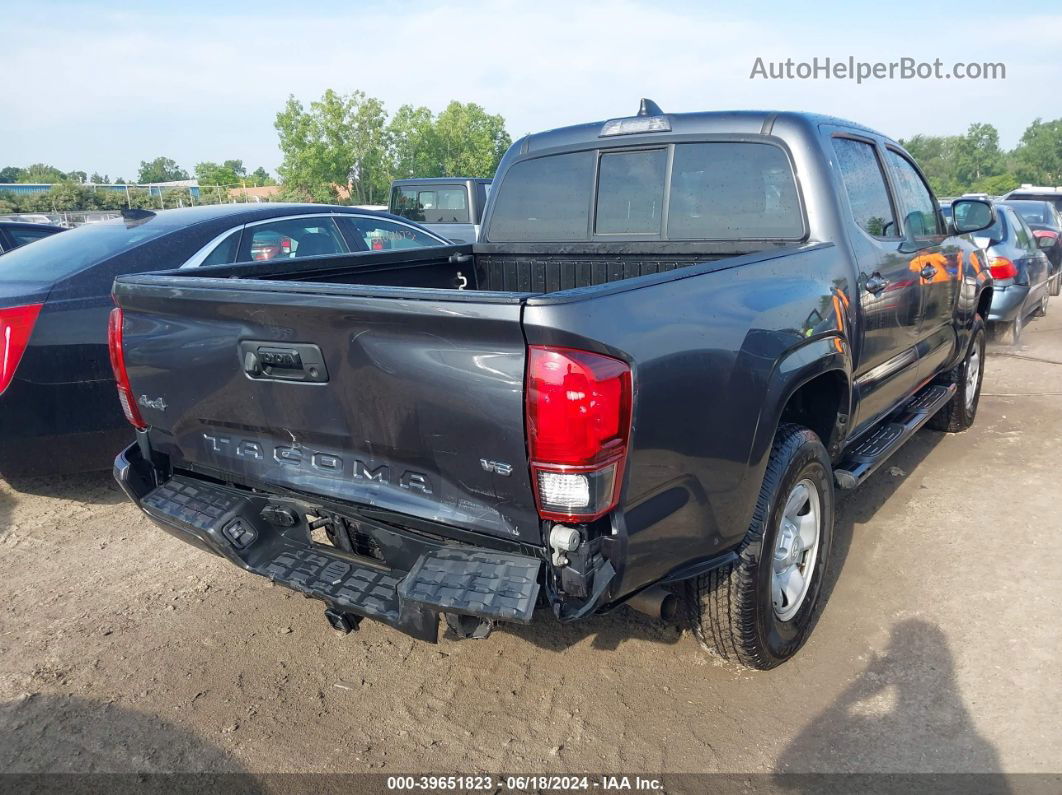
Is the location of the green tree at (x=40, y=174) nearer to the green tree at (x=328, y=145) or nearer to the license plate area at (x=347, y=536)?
the green tree at (x=328, y=145)

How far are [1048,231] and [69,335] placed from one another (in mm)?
13113

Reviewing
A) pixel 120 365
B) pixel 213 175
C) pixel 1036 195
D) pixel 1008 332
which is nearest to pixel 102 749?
pixel 120 365

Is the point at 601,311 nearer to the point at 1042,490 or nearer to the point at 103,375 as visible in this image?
the point at 103,375

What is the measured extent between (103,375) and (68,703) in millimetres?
1971

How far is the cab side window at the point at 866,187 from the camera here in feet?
11.8

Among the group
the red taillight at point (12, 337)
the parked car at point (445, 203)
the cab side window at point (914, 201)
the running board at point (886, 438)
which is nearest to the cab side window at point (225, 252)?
the red taillight at point (12, 337)

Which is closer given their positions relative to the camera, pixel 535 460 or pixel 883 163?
pixel 535 460

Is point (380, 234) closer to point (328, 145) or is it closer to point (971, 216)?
point (971, 216)

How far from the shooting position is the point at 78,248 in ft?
15.3

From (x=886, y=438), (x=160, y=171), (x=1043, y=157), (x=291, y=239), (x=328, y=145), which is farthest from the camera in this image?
(x=160, y=171)

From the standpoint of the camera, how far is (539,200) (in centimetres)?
423

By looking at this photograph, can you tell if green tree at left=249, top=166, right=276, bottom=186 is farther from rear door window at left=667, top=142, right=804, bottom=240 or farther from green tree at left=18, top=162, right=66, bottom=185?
rear door window at left=667, top=142, right=804, bottom=240

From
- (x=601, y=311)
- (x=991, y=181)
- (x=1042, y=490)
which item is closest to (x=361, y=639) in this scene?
(x=601, y=311)

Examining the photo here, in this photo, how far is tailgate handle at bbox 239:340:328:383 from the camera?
7.73 ft
